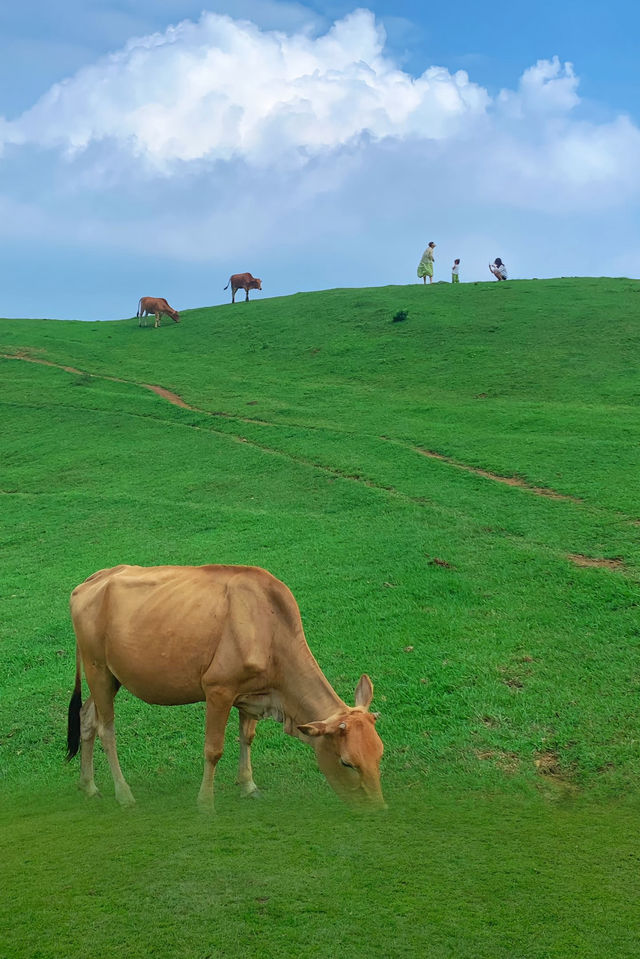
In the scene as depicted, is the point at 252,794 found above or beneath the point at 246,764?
beneath

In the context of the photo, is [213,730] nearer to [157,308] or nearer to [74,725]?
[74,725]

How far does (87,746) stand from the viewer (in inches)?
285

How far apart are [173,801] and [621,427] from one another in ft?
57.6

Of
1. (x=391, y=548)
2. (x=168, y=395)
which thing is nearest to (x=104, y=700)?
(x=391, y=548)

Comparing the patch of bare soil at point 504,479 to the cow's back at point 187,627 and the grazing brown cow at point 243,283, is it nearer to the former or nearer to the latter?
the cow's back at point 187,627

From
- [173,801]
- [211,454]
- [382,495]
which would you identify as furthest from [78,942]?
[211,454]

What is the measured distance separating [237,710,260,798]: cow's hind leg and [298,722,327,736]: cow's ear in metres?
1.15

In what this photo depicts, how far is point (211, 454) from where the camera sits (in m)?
23.1

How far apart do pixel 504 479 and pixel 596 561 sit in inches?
225

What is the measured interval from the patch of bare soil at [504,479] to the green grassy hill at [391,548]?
0.48ft

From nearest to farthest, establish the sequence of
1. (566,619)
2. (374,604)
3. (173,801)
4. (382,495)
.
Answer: (173,801), (566,619), (374,604), (382,495)

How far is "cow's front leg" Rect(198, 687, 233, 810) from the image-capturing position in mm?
6418

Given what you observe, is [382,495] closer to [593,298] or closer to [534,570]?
[534,570]

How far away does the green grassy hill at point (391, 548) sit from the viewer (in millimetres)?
5875
